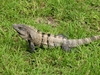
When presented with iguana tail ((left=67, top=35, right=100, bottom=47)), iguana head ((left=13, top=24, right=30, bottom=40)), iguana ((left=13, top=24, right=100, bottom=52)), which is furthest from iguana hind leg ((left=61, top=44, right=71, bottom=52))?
iguana head ((left=13, top=24, right=30, bottom=40))

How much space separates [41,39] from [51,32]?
66cm

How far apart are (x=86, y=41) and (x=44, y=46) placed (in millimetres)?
913

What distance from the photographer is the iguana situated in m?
6.72

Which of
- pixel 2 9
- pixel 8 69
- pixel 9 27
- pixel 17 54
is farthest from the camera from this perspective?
pixel 2 9

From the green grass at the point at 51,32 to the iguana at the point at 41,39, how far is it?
112mm

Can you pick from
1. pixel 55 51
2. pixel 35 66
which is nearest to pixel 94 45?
pixel 55 51

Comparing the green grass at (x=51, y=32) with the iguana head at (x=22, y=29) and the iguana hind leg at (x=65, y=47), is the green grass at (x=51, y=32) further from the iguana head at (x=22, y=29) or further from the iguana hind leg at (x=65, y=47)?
the iguana head at (x=22, y=29)

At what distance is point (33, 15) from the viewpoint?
26.6 ft

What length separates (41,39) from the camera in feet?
22.3

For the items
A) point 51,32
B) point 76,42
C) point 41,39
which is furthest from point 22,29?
point 76,42

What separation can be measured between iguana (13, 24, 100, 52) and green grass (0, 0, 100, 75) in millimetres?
112

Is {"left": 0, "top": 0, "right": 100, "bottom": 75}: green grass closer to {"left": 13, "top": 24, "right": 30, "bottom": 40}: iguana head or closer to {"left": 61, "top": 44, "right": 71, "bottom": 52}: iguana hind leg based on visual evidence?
{"left": 61, "top": 44, "right": 71, "bottom": 52}: iguana hind leg

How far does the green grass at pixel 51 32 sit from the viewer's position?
253 inches

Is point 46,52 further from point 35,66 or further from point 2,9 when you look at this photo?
point 2,9
